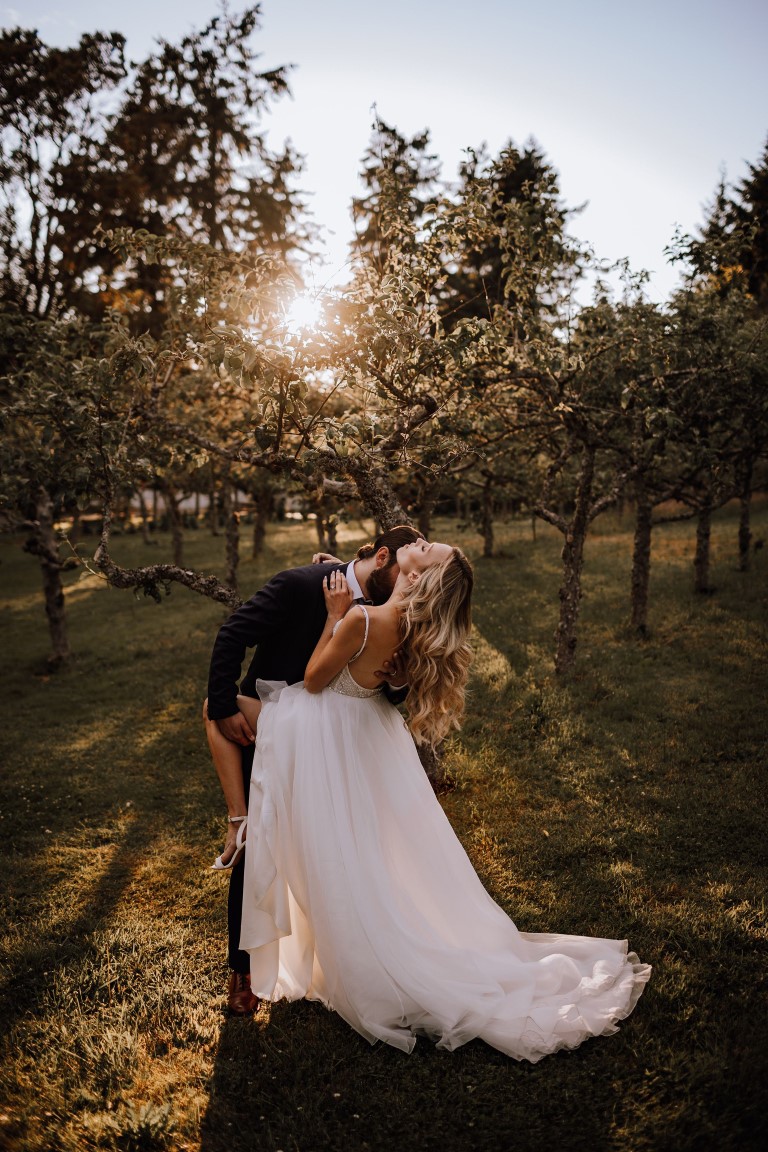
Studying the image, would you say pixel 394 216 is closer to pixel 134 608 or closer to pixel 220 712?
pixel 220 712

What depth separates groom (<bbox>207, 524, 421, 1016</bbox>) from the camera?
368 centimetres

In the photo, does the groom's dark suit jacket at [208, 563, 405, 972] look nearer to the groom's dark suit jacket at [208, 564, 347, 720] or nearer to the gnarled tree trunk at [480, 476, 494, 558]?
the groom's dark suit jacket at [208, 564, 347, 720]

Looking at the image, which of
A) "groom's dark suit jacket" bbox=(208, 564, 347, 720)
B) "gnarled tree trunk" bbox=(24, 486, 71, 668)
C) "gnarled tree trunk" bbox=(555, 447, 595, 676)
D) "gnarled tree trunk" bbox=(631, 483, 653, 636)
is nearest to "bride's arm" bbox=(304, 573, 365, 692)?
"groom's dark suit jacket" bbox=(208, 564, 347, 720)

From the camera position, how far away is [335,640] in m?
3.58

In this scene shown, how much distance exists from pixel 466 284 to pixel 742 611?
731 inches

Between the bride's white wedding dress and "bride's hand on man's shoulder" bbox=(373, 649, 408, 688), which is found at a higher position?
"bride's hand on man's shoulder" bbox=(373, 649, 408, 688)

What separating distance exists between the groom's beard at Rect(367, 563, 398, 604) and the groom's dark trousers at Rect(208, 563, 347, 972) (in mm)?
199

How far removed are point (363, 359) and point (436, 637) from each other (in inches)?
86.8

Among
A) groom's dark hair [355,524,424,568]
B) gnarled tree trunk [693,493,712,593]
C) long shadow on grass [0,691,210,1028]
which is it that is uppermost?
groom's dark hair [355,524,424,568]

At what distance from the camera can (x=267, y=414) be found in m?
4.49

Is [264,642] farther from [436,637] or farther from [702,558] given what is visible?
[702,558]

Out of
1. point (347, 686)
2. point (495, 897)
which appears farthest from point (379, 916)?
point (495, 897)

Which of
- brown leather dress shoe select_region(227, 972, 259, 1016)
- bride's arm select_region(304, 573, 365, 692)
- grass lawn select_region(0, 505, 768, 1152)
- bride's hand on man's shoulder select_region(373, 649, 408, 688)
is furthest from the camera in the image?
A: brown leather dress shoe select_region(227, 972, 259, 1016)

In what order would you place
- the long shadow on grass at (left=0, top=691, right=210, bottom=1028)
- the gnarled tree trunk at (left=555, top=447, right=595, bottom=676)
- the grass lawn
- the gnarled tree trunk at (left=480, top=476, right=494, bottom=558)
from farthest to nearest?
1. the gnarled tree trunk at (left=480, top=476, right=494, bottom=558)
2. the gnarled tree trunk at (left=555, top=447, right=595, bottom=676)
3. the long shadow on grass at (left=0, top=691, right=210, bottom=1028)
4. the grass lawn
